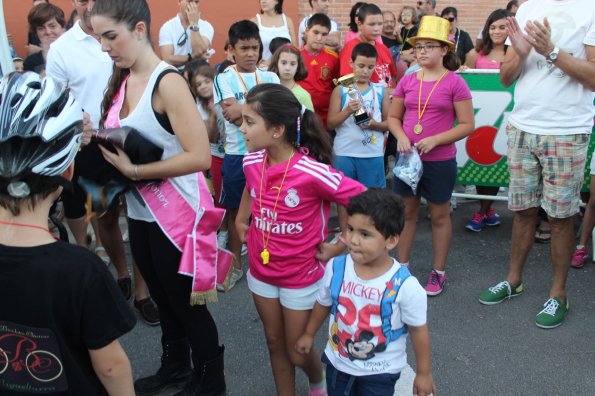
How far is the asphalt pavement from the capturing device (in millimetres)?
3113

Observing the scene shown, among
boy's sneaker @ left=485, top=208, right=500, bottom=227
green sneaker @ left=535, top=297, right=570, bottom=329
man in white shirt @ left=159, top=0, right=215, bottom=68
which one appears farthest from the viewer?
man in white shirt @ left=159, top=0, right=215, bottom=68

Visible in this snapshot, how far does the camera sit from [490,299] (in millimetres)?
3938

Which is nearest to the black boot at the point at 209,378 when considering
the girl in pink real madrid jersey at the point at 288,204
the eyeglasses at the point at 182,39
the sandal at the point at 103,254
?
the girl in pink real madrid jersey at the point at 288,204

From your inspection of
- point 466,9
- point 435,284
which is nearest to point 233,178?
point 435,284

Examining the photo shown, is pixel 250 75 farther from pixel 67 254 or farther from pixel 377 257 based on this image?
pixel 67 254

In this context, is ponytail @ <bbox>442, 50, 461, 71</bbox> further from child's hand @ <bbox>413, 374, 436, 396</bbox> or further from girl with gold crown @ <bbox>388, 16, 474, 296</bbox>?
child's hand @ <bbox>413, 374, 436, 396</bbox>

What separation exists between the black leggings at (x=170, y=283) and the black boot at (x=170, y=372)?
0.22 metres

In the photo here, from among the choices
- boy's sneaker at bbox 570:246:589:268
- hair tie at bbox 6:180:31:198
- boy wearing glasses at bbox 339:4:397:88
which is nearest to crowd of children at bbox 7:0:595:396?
hair tie at bbox 6:180:31:198

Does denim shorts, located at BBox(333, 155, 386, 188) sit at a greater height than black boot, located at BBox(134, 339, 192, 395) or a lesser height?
greater

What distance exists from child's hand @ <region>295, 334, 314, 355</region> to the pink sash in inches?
18.3

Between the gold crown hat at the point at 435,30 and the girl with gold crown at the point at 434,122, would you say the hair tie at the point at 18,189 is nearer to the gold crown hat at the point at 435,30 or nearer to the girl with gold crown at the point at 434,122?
the girl with gold crown at the point at 434,122

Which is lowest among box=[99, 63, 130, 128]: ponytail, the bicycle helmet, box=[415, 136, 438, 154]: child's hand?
box=[415, 136, 438, 154]: child's hand

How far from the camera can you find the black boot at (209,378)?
282 centimetres

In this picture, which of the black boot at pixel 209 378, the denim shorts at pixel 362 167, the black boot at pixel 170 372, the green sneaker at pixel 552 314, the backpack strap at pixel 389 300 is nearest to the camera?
the backpack strap at pixel 389 300
